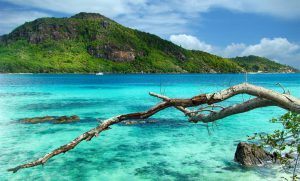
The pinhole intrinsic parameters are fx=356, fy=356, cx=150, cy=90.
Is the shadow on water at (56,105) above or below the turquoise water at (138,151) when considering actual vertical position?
above

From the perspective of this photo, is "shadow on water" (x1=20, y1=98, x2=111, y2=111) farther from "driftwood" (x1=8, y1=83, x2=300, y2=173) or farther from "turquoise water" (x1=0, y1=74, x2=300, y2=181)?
"driftwood" (x1=8, y1=83, x2=300, y2=173)

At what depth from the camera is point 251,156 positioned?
19.7 m

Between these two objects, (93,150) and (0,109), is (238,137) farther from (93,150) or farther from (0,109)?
(0,109)

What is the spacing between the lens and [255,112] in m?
43.7

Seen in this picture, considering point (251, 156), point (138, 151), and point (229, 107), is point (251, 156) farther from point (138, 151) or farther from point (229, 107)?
point (229, 107)

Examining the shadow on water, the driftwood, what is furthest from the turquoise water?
the shadow on water

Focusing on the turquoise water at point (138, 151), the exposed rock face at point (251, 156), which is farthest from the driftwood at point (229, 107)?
the exposed rock face at point (251, 156)

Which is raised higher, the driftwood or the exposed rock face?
the driftwood

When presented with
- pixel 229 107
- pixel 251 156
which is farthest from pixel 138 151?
pixel 229 107

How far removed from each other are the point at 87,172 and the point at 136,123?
50.3 ft

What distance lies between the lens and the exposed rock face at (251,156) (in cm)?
1952

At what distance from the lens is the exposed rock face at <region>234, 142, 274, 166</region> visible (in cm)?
1952

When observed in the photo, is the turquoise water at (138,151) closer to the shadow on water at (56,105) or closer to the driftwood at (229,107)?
the driftwood at (229,107)

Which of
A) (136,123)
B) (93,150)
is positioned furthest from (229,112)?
(136,123)
